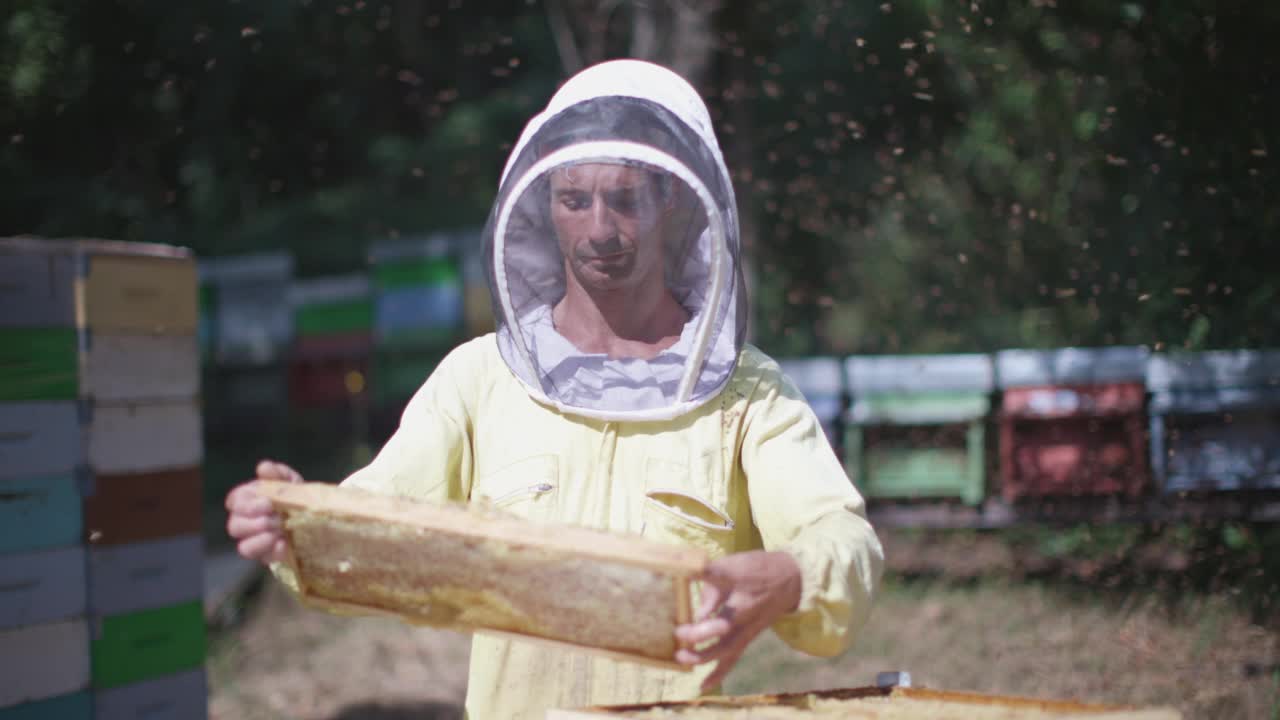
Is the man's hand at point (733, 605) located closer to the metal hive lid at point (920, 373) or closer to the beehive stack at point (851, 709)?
the beehive stack at point (851, 709)

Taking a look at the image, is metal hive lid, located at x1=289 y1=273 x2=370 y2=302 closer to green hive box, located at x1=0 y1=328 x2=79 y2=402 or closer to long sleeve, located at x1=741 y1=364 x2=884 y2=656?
green hive box, located at x1=0 y1=328 x2=79 y2=402

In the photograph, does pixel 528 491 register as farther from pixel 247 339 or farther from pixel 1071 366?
pixel 247 339

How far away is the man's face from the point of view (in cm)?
164

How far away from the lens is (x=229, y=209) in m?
12.8

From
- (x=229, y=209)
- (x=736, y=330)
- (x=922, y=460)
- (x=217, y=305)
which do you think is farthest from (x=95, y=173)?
(x=736, y=330)

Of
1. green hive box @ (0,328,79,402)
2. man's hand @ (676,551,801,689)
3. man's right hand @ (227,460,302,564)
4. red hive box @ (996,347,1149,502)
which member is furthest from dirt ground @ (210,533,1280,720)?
man's right hand @ (227,460,302,564)

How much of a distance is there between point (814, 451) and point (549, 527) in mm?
496

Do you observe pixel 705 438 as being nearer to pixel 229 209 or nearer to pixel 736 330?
pixel 736 330

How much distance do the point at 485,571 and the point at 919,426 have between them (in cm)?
433

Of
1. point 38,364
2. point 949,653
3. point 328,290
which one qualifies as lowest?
point 949,653

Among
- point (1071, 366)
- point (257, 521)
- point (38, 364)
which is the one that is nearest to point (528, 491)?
point (257, 521)

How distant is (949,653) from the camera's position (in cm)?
425

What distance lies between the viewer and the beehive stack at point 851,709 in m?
1.28

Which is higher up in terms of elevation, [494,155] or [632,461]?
[494,155]
